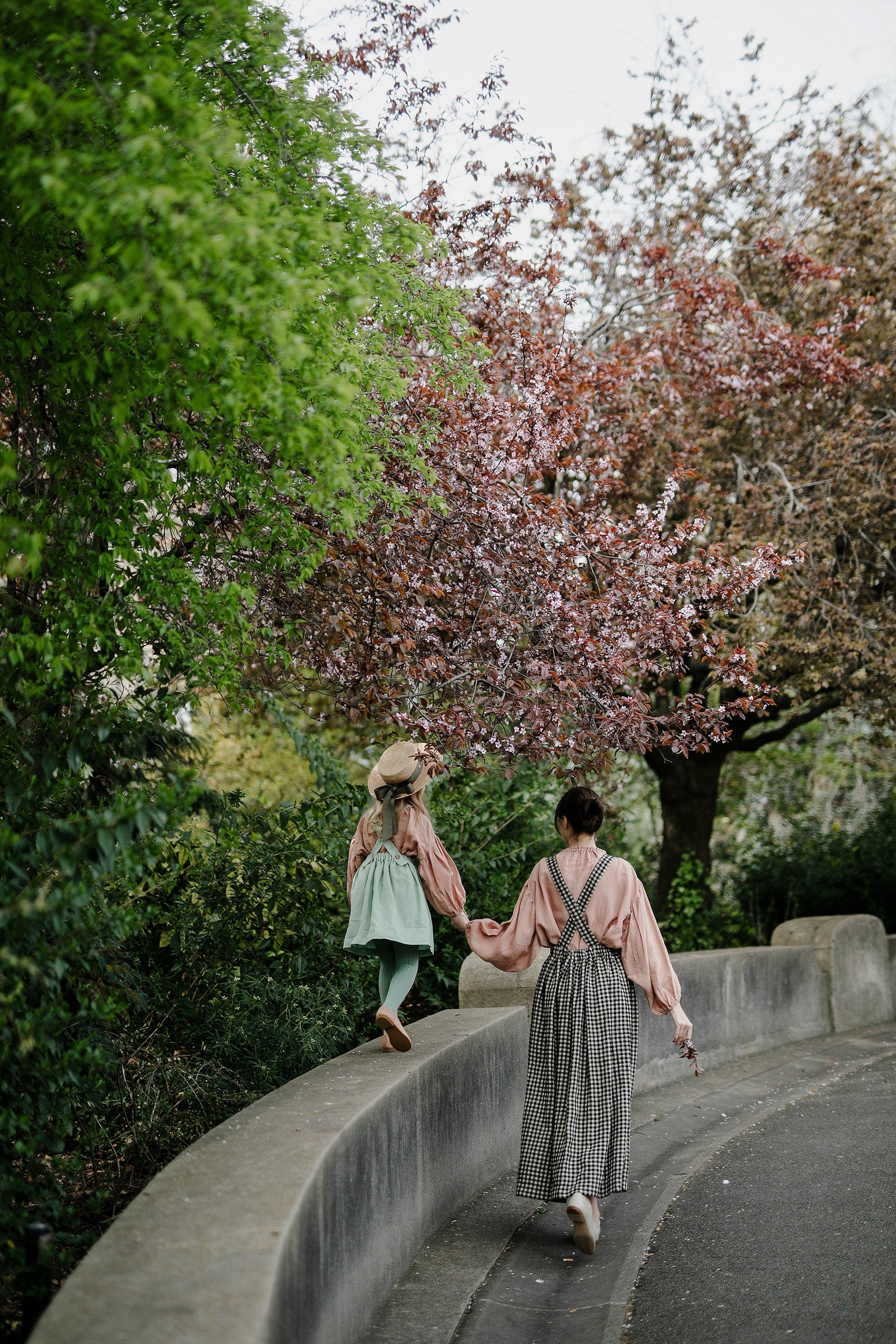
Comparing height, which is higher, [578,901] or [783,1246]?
[578,901]

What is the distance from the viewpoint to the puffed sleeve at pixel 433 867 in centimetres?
549

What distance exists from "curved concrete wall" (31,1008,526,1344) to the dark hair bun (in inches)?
43.5

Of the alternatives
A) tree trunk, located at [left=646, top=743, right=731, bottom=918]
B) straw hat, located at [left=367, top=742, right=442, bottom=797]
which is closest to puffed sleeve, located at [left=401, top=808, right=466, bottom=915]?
straw hat, located at [left=367, top=742, right=442, bottom=797]

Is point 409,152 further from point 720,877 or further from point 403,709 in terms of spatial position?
point 720,877

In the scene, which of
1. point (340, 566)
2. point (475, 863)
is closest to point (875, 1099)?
point (475, 863)

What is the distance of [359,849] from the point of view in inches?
223

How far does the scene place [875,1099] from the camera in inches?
294

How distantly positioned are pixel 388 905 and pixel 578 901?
0.86 metres

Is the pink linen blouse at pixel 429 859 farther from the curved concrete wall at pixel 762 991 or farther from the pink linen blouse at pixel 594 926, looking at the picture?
the curved concrete wall at pixel 762 991

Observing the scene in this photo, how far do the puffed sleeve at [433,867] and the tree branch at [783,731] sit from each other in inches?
289

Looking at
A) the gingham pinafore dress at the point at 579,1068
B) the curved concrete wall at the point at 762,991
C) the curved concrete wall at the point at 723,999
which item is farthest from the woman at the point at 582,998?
the curved concrete wall at the point at 723,999

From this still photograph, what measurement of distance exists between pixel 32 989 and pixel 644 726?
3301 mm

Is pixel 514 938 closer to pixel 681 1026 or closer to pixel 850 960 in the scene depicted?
pixel 681 1026

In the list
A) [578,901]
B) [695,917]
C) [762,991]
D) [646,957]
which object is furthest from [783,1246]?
[695,917]
